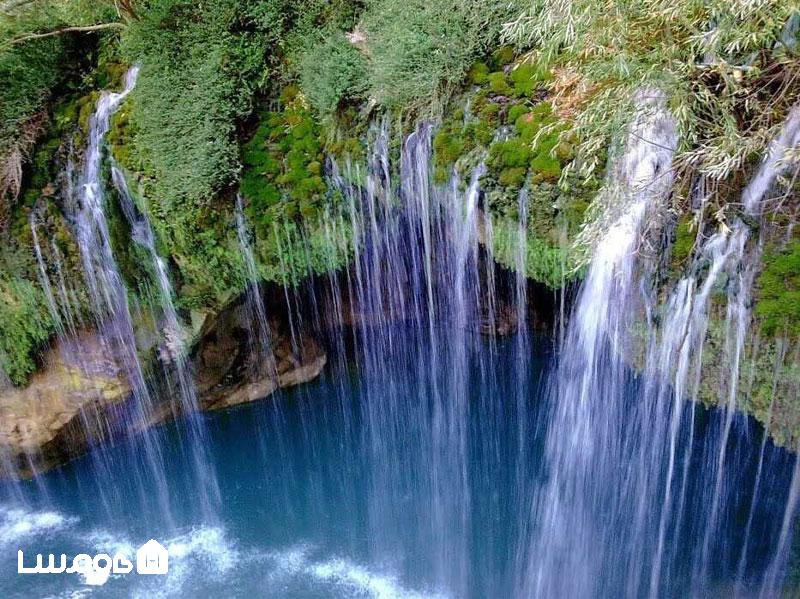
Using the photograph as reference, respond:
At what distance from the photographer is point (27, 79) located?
10484mm

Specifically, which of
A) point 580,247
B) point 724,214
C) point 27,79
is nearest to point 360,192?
point 580,247

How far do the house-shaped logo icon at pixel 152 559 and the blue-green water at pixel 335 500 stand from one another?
13 centimetres

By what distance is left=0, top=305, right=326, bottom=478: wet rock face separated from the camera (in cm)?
1041

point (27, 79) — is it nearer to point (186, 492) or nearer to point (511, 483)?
point (186, 492)

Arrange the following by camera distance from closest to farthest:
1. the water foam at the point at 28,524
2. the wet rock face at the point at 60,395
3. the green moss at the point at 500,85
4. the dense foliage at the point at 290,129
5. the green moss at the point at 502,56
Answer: the dense foliage at the point at 290,129 < the green moss at the point at 500,85 < the green moss at the point at 502,56 < the water foam at the point at 28,524 < the wet rock face at the point at 60,395

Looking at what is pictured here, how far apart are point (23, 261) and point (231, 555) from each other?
579cm

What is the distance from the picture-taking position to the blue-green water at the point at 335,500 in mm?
8727

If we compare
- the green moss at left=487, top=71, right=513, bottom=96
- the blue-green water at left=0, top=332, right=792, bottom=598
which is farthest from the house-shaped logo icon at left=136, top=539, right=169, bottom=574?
the green moss at left=487, top=71, right=513, bottom=96

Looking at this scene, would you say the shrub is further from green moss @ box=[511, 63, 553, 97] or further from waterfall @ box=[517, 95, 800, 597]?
waterfall @ box=[517, 95, 800, 597]

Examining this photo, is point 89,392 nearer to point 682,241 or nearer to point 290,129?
point 290,129

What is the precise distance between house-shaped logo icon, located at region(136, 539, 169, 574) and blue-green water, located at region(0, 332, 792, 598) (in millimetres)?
127

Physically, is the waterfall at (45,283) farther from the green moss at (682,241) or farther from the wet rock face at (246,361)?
the green moss at (682,241)

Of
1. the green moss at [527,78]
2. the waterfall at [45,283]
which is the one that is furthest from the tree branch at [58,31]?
the green moss at [527,78]

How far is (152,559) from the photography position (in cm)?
930
